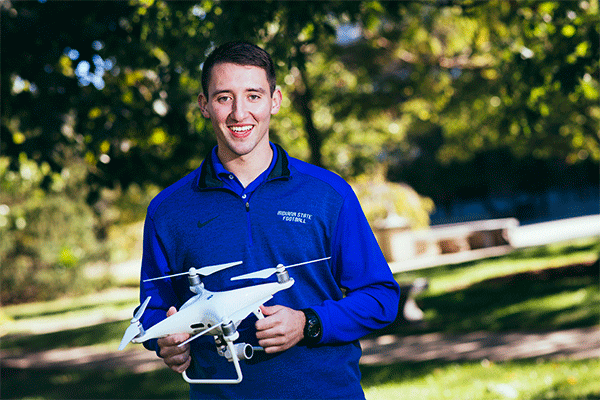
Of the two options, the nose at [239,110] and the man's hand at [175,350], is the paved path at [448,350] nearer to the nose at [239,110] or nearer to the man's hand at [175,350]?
the man's hand at [175,350]

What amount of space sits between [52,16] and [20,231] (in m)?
16.2

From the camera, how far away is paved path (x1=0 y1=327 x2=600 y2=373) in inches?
273

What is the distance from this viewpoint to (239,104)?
1.98 metres

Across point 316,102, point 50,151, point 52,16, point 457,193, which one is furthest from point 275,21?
point 457,193

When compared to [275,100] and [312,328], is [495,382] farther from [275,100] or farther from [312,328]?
[275,100]

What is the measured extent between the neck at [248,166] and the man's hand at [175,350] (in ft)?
1.78

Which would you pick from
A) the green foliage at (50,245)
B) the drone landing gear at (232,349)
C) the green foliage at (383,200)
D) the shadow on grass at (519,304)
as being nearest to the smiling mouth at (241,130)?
the drone landing gear at (232,349)

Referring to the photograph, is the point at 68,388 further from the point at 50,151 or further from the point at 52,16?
the point at 52,16

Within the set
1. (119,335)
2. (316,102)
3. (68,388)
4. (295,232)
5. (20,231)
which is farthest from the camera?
(20,231)

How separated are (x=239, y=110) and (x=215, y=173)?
27cm

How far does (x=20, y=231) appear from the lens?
765 inches

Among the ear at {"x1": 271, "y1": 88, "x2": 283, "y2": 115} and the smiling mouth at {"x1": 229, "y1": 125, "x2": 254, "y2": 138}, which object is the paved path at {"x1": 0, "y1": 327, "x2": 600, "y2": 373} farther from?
the smiling mouth at {"x1": 229, "y1": 125, "x2": 254, "y2": 138}

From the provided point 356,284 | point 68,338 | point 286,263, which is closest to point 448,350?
point 356,284

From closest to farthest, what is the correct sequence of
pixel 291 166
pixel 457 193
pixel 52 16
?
pixel 291 166 < pixel 52 16 < pixel 457 193
